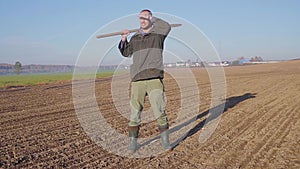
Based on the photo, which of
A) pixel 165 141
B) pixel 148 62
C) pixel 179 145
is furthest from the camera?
pixel 179 145

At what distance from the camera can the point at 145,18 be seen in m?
4.24

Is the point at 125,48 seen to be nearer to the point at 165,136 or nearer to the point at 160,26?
the point at 160,26

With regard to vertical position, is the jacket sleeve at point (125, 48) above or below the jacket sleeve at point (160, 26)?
below

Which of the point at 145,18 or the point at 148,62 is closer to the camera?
the point at 145,18

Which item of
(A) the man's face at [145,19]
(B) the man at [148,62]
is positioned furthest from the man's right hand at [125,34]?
(A) the man's face at [145,19]

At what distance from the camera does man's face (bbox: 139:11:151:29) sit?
4.22 meters

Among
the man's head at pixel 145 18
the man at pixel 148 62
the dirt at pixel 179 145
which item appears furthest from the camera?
the man at pixel 148 62

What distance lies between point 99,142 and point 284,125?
3975 mm

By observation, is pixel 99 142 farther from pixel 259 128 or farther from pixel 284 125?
pixel 284 125

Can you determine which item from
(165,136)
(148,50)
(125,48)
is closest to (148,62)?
(148,50)

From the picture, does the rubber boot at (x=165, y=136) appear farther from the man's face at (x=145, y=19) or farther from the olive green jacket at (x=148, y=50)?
the man's face at (x=145, y=19)

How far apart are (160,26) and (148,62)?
1.91 ft

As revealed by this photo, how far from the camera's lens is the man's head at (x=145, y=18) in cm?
422

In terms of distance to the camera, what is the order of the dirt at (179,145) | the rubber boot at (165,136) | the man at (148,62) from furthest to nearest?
1. the rubber boot at (165,136)
2. the man at (148,62)
3. the dirt at (179,145)
